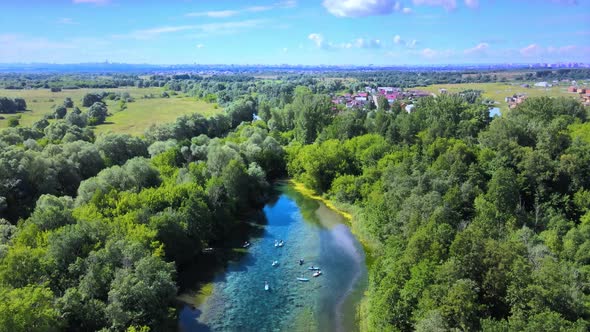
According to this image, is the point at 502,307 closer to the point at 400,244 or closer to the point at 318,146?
the point at 400,244

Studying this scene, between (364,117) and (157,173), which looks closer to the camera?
(157,173)

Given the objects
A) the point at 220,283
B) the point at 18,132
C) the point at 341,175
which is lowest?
the point at 220,283

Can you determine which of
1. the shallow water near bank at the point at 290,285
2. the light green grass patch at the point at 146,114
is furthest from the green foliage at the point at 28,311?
the light green grass patch at the point at 146,114

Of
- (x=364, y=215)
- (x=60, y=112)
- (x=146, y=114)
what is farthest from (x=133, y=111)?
(x=364, y=215)

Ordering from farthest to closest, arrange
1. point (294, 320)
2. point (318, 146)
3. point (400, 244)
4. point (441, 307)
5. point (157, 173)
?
point (318, 146) < point (157, 173) < point (400, 244) < point (294, 320) < point (441, 307)

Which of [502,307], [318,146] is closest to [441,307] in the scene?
[502,307]

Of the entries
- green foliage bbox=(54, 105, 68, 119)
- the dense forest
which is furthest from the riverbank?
green foliage bbox=(54, 105, 68, 119)
